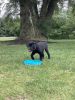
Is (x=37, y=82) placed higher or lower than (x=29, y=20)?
higher

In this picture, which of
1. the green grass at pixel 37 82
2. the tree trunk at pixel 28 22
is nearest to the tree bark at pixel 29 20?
the tree trunk at pixel 28 22

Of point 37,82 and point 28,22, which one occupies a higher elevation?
point 37,82

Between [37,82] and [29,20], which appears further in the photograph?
[29,20]

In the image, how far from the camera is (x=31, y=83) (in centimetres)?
555

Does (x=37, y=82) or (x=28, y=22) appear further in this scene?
(x=28, y=22)

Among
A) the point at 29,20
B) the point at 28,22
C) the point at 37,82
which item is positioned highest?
the point at 37,82

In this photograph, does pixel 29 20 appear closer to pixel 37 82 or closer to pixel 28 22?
pixel 28 22

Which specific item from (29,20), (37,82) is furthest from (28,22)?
(37,82)

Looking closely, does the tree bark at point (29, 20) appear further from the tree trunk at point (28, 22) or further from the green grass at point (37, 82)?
the green grass at point (37, 82)

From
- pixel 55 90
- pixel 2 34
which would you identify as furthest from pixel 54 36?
pixel 55 90

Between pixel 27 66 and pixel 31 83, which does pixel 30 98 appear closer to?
pixel 31 83

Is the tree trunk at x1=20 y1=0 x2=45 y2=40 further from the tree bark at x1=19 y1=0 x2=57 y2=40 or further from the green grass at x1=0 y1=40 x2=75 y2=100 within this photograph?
the green grass at x1=0 y1=40 x2=75 y2=100

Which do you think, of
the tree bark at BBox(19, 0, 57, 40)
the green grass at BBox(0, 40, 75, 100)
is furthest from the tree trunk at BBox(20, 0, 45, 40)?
the green grass at BBox(0, 40, 75, 100)

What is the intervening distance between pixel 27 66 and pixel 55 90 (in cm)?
230
